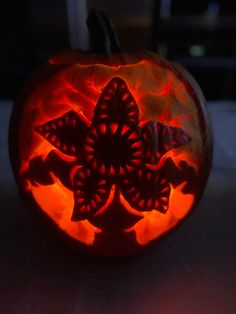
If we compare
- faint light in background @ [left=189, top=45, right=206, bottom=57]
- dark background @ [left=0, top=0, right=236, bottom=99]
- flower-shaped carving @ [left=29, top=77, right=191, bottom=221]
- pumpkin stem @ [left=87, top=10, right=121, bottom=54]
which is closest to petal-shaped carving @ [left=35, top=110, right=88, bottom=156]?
flower-shaped carving @ [left=29, top=77, right=191, bottom=221]

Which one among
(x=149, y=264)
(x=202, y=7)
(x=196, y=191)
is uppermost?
(x=202, y=7)

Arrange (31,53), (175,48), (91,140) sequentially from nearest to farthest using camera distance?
(91,140), (31,53), (175,48)

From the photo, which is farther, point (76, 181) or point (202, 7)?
point (202, 7)

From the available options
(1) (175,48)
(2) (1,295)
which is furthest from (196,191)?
(1) (175,48)

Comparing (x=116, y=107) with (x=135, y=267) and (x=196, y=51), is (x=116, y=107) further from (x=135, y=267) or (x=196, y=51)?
(x=196, y=51)

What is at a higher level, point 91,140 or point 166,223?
point 91,140

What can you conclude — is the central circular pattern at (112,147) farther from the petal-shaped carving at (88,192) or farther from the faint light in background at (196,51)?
the faint light in background at (196,51)

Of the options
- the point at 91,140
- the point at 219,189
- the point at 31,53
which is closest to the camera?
the point at 91,140

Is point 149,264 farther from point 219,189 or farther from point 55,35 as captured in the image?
point 55,35
